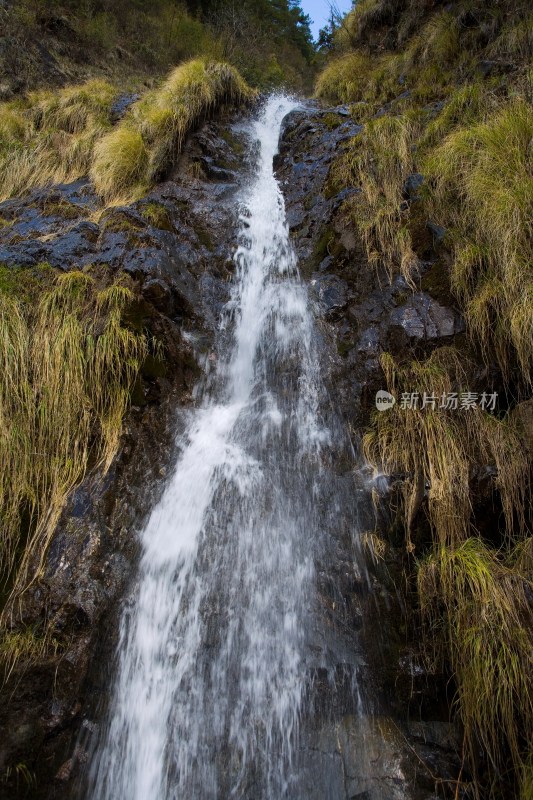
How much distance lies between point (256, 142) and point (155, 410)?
5.70 metres

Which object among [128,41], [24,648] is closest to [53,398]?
[24,648]

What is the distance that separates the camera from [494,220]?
362cm

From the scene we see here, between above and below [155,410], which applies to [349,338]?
above

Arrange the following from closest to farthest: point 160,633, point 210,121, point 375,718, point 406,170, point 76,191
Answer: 1. point 375,718
2. point 160,633
3. point 406,170
4. point 76,191
5. point 210,121

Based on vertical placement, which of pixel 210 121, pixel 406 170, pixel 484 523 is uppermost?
pixel 210 121

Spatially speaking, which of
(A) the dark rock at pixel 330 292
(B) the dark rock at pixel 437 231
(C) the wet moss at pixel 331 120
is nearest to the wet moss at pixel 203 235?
(A) the dark rock at pixel 330 292

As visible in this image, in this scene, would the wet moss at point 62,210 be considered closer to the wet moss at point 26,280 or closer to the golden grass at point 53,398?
the wet moss at point 26,280

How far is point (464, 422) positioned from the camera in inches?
121

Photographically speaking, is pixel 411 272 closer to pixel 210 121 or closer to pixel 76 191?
pixel 76 191

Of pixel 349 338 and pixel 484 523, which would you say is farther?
pixel 349 338

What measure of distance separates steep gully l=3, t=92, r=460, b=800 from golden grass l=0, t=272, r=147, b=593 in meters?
0.18

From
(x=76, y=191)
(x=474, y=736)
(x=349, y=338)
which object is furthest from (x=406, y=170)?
(x=474, y=736)

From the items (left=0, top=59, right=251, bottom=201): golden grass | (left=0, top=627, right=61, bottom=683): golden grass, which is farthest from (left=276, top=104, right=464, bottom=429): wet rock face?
(left=0, top=627, right=61, bottom=683): golden grass

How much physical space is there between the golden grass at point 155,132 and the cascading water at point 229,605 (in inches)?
132
